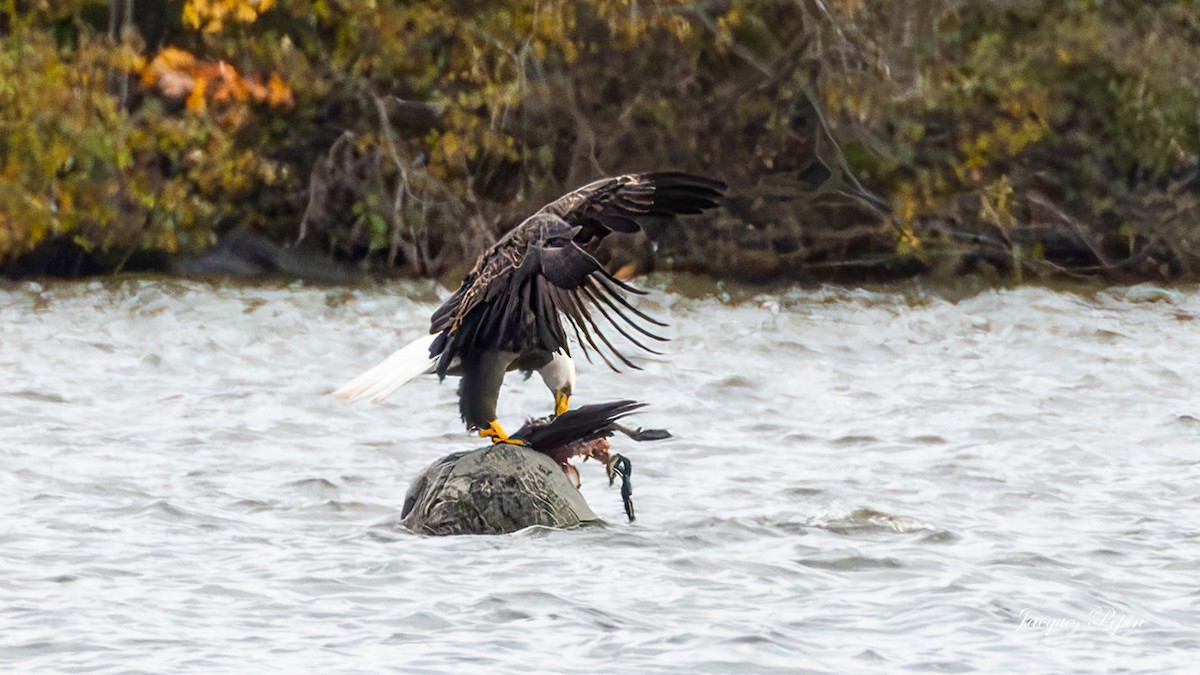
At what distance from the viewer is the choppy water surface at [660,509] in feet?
18.7

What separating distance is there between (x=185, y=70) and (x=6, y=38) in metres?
1.59

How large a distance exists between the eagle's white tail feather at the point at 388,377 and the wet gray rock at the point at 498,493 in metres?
0.33

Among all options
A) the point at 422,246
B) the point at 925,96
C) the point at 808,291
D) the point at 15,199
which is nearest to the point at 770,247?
the point at 808,291

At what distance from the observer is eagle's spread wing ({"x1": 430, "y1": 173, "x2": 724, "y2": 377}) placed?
6492 mm

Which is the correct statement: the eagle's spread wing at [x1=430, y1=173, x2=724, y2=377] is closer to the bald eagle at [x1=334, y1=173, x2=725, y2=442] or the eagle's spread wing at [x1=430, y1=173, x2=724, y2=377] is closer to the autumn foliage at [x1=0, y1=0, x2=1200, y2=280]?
the bald eagle at [x1=334, y1=173, x2=725, y2=442]

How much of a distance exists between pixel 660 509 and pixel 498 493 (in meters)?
1.16

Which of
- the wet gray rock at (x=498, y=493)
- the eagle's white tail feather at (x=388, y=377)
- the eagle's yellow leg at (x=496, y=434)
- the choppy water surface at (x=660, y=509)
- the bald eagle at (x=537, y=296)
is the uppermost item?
the bald eagle at (x=537, y=296)

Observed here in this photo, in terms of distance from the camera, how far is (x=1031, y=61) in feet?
58.1

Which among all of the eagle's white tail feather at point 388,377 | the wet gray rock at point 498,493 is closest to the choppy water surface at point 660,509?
the wet gray rock at point 498,493

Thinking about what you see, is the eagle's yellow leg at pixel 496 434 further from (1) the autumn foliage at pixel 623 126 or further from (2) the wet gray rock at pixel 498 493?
(1) the autumn foliage at pixel 623 126

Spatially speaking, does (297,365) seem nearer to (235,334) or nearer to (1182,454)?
(235,334)

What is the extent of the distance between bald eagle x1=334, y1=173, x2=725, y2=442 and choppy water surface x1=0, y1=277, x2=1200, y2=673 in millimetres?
546

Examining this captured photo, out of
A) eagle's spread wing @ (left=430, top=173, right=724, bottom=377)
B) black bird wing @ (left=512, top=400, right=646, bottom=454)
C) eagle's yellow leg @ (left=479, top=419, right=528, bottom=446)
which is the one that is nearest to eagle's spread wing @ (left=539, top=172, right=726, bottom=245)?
eagle's spread wing @ (left=430, top=173, right=724, bottom=377)

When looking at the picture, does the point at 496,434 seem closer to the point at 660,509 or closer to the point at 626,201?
the point at 626,201
